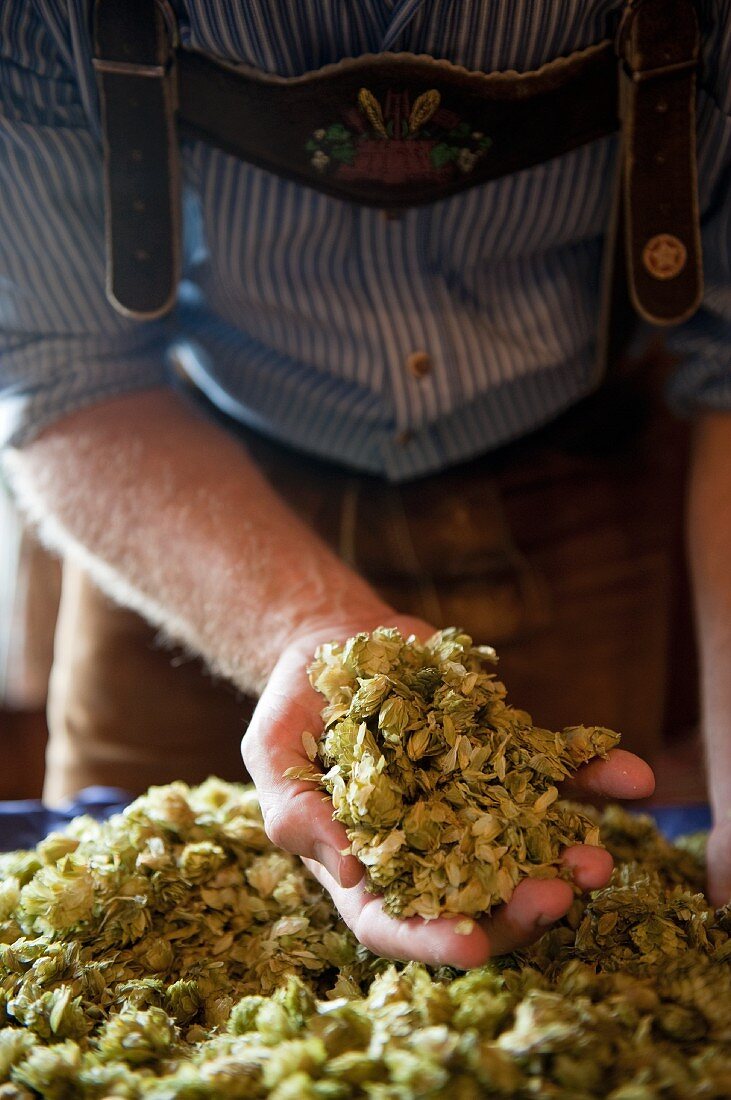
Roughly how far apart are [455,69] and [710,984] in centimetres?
81

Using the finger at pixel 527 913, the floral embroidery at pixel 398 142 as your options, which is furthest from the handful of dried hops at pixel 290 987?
the floral embroidery at pixel 398 142

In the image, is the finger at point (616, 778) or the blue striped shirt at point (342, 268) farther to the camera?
the blue striped shirt at point (342, 268)

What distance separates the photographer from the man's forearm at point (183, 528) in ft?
3.23

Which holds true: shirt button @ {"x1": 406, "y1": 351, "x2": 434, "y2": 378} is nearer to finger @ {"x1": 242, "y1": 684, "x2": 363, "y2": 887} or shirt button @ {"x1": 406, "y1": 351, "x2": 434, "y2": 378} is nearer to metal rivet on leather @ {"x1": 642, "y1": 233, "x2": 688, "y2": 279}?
metal rivet on leather @ {"x1": 642, "y1": 233, "x2": 688, "y2": 279}

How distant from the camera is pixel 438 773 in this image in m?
0.72

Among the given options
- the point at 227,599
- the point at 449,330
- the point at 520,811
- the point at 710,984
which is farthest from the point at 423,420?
the point at 710,984

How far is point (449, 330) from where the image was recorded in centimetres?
111

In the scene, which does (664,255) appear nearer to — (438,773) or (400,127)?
(400,127)

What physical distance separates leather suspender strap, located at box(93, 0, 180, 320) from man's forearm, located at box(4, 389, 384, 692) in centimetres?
18

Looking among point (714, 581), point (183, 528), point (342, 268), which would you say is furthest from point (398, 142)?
point (714, 581)

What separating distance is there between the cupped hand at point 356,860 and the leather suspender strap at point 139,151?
0.45 meters

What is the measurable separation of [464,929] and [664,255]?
2.27 ft

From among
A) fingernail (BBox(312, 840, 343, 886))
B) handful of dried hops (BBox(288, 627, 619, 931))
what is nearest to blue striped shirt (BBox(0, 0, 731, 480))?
handful of dried hops (BBox(288, 627, 619, 931))

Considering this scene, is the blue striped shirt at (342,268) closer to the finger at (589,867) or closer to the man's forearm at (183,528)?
the man's forearm at (183,528)
